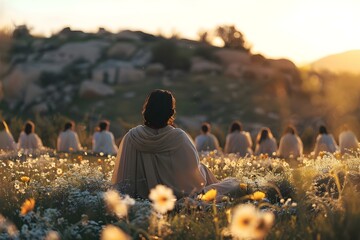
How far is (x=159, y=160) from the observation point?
28.2 feet

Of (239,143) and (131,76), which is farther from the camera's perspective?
(131,76)

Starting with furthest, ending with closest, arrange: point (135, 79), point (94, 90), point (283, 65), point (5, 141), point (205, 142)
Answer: point (283, 65) → point (135, 79) → point (94, 90) → point (205, 142) → point (5, 141)

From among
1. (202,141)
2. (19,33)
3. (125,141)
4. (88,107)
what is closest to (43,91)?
(88,107)

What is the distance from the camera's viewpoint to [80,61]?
6419 centimetres

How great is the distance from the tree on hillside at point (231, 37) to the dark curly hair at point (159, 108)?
187 feet

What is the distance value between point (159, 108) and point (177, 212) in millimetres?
1256

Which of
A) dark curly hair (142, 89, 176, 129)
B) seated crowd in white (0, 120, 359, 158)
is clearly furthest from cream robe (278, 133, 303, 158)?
dark curly hair (142, 89, 176, 129)

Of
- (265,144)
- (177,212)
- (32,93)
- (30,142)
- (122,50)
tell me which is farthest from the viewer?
(122,50)

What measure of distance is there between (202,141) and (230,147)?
31.3 inches

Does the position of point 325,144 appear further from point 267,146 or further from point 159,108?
point 159,108

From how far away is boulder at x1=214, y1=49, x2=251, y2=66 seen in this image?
61188 mm

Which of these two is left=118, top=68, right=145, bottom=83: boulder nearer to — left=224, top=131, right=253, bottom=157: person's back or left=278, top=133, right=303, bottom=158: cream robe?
left=224, top=131, right=253, bottom=157: person's back

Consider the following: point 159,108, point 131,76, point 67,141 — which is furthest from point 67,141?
point 131,76

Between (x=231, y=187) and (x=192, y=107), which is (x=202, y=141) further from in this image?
(x=192, y=107)
